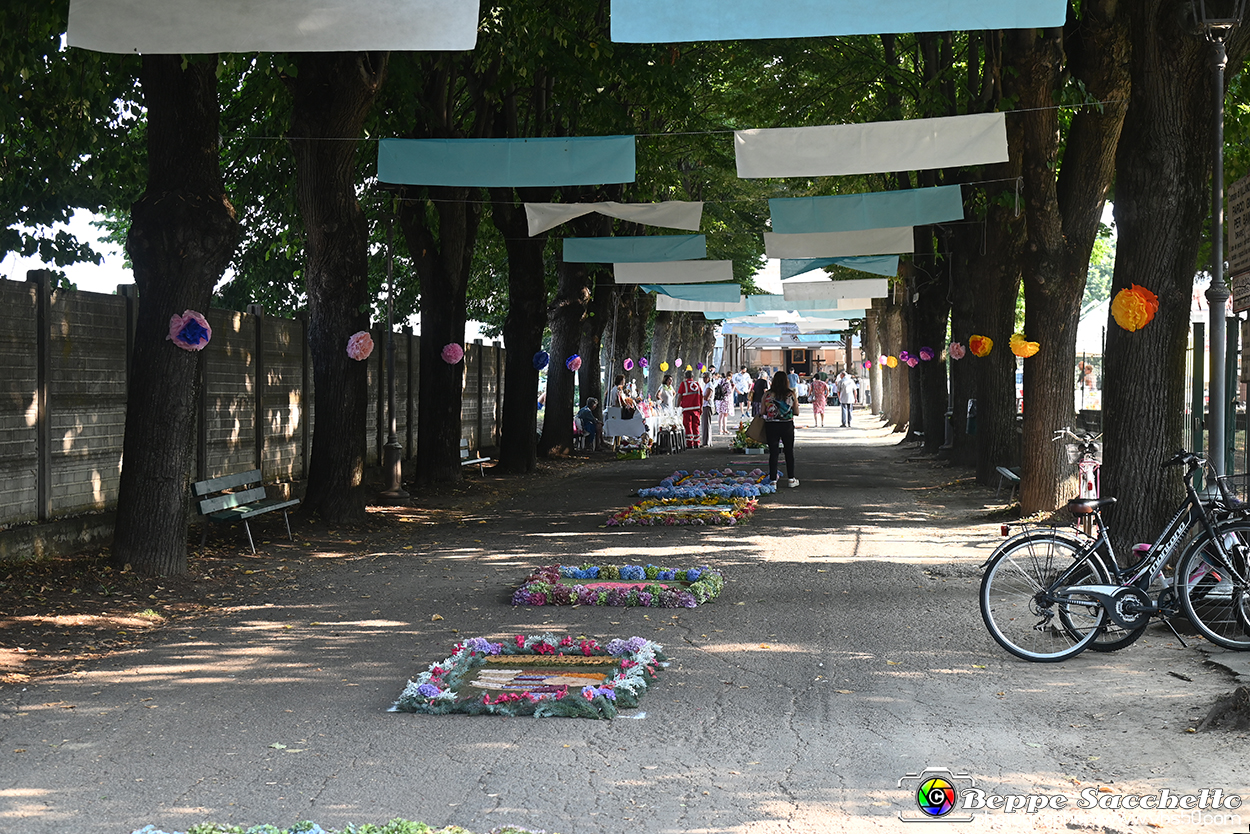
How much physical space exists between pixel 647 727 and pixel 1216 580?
12.4 feet

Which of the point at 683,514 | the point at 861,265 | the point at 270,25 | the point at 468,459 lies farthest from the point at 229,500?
the point at 861,265

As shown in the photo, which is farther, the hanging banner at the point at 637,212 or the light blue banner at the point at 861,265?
the light blue banner at the point at 861,265

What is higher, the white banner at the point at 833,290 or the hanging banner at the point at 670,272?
the white banner at the point at 833,290

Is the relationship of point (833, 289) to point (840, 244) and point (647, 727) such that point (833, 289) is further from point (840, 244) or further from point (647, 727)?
point (647, 727)

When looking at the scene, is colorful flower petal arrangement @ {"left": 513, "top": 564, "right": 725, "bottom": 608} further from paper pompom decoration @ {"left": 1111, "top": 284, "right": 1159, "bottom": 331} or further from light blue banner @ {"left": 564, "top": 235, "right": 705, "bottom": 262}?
light blue banner @ {"left": 564, "top": 235, "right": 705, "bottom": 262}

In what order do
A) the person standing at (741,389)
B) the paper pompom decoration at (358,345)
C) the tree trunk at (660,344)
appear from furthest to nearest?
the person standing at (741,389) < the tree trunk at (660,344) < the paper pompom decoration at (358,345)

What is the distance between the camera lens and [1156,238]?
29.0 feet

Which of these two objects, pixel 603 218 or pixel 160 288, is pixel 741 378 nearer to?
pixel 603 218

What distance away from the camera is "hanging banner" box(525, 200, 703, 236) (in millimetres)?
15930

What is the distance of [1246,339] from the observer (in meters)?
8.84

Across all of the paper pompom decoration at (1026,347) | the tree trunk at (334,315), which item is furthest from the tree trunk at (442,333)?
the paper pompom decoration at (1026,347)

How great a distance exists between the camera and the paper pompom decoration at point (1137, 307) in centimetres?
883

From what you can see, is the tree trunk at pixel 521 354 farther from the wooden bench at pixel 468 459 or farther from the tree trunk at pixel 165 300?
the tree trunk at pixel 165 300

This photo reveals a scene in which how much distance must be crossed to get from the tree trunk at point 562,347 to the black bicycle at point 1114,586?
19.4 meters
